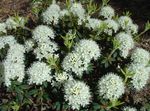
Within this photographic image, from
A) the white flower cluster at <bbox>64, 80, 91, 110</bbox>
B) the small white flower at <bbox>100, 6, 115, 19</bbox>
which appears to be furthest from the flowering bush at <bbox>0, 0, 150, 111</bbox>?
the small white flower at <bbox>100, 6, 115, 19</bbox>

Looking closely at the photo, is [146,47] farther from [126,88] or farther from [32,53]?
[32,53]

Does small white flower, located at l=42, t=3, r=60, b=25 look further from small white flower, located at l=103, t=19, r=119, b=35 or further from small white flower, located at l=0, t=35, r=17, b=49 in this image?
small white flower, located at l=103, t=19, r=119, b=35

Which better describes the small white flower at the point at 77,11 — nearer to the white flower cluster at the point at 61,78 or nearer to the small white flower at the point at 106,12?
the small white flower at the point at 106,12

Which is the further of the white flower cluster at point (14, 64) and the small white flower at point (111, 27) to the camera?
the small white flower at point (111, 27)

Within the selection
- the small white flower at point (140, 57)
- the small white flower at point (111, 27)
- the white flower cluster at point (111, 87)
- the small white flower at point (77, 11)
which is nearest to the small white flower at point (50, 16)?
the small white flower at point (77, 11)

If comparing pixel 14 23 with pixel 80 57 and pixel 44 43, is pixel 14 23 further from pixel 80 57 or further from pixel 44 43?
pixel 80 57

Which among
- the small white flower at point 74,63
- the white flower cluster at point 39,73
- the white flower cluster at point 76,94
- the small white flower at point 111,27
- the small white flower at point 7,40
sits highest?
the small white flower at point 111,27

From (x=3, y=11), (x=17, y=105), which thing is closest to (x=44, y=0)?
(x=3, y=11)
